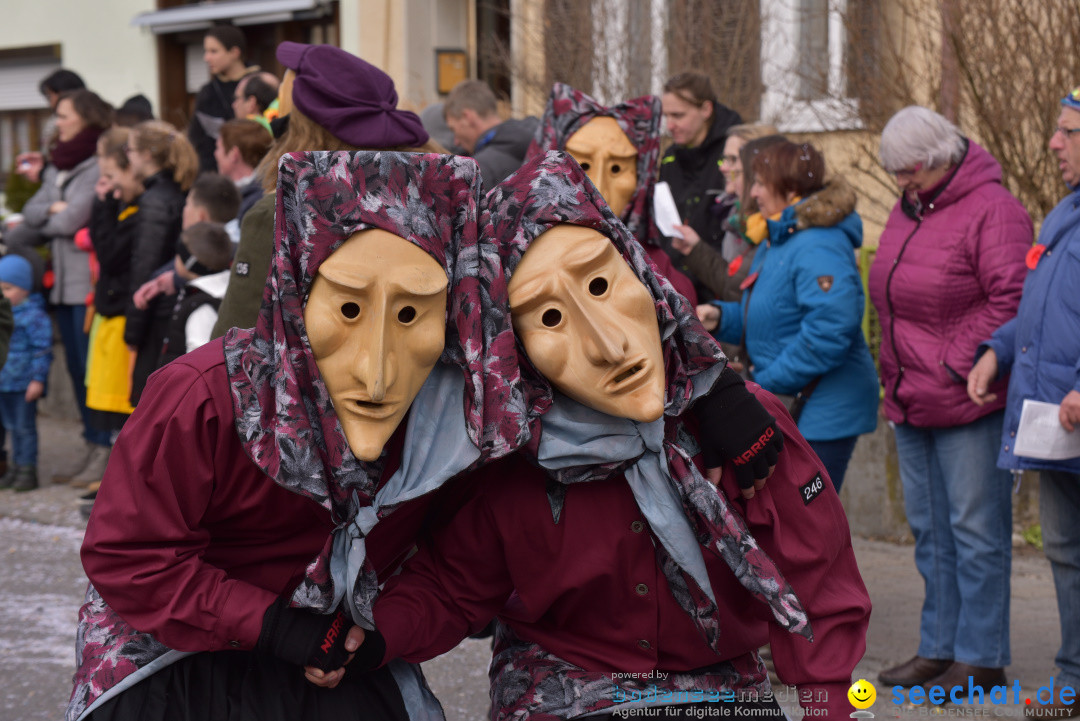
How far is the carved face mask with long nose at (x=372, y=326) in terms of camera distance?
7.45 feet

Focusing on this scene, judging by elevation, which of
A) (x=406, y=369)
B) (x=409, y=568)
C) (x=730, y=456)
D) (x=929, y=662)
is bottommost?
(x=929, y=662)

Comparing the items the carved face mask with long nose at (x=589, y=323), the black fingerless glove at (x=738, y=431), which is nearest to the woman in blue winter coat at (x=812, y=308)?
the black fingerless glove at (x=738, y=431)

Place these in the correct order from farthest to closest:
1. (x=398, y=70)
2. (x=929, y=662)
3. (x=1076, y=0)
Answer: (x=398, y=70)
(x=1076, y=0)
(x=929, y=662)

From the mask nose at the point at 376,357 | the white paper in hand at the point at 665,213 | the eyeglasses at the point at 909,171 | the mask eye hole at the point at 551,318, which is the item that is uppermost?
the eyeglasses at the point at 909,171

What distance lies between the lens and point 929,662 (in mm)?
4562

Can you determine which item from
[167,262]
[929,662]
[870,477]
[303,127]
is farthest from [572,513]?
[167,262]

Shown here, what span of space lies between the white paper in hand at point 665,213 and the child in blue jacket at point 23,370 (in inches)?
184

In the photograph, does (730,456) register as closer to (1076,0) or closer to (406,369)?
(406,369)

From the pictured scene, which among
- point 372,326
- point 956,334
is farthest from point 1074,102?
point 372,326

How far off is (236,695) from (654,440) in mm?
949

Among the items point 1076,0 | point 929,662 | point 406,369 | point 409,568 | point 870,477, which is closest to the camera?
point 406,369

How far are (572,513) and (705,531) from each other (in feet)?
0.86

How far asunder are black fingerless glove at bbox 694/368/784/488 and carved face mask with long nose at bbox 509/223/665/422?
Result: 0.18m

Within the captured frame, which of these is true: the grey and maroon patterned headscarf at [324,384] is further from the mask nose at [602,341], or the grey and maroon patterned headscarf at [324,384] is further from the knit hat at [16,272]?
the knit hat at [16,272]
